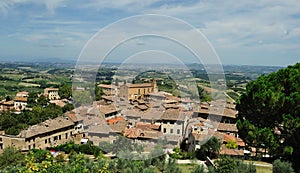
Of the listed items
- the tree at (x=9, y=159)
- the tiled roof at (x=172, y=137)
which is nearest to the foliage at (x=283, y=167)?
the tiled roof at (x=172, y=137)

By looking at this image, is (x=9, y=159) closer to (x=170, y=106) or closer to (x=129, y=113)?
(x=129, y=113)

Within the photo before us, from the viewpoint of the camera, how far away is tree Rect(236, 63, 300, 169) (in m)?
7.81

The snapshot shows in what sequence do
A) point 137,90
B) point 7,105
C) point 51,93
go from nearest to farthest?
point 137,90, point 7,105, point 51,93

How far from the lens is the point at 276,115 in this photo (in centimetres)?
844

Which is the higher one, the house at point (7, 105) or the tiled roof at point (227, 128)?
the tiled roof at point (227, 128)

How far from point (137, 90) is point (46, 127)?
591 centimetres

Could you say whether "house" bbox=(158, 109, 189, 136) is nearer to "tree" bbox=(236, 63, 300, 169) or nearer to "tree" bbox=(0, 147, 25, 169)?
"tree" bbox=(236, 63, 300, 169)

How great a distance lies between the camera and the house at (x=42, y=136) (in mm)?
15211

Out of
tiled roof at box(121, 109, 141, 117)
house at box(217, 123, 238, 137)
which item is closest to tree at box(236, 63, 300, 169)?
tiled roof at box(121, 109, 141, 117)

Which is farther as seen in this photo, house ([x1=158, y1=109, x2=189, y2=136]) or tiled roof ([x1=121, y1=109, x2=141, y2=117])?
tiled roof ([x1=121, y1=109, x2=141, y2=117])

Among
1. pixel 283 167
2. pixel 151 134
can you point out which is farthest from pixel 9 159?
pixel 283 167

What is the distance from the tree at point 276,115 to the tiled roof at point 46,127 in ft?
37.6

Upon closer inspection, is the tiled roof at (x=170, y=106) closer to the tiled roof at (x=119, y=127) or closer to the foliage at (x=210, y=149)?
the tiled roof at (x=119, y=127)

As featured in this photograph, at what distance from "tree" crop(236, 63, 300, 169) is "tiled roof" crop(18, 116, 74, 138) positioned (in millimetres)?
11447
